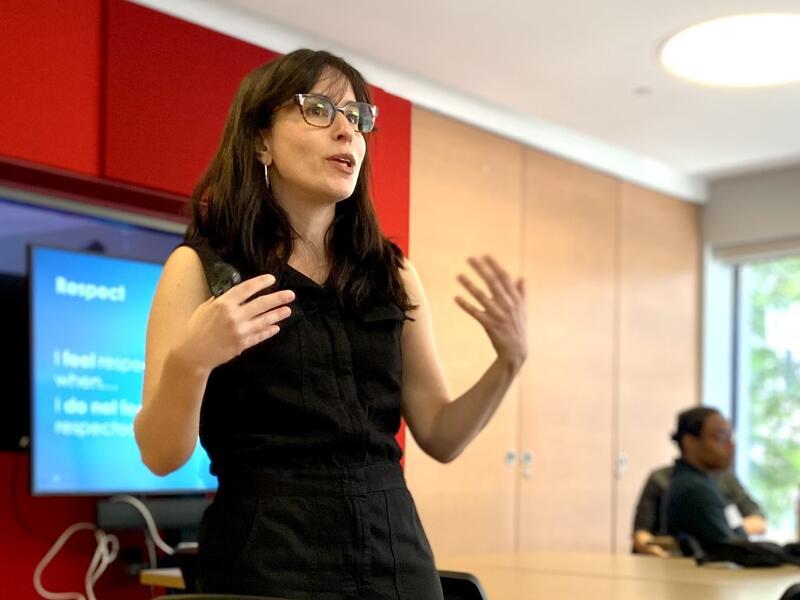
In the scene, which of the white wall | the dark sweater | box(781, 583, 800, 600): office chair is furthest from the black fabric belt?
the white wall

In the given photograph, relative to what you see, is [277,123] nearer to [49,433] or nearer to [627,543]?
[49,433]

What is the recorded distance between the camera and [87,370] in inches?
130

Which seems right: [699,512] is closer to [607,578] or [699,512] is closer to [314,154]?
[607,578]

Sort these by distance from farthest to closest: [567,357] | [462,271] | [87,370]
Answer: [567,357] < [462,271] < [87,370]

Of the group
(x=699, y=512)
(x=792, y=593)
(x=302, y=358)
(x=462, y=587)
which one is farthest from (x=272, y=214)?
(x=699, y=512)

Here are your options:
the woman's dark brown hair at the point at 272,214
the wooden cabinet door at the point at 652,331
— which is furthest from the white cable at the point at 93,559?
the wooden cabinet door at the point at 652,331

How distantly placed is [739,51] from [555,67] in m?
0.76

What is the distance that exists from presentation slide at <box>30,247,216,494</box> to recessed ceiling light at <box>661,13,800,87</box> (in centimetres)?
238

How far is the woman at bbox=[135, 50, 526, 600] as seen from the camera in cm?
141

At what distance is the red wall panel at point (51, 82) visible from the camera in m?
2.70

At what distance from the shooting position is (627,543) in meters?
6.27

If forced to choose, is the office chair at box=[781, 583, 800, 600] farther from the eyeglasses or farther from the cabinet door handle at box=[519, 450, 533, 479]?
the cabinet door handle at box=[519, 450, 533, 479]

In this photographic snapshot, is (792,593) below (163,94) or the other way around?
below

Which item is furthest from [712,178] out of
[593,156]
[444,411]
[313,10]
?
[444,411]
